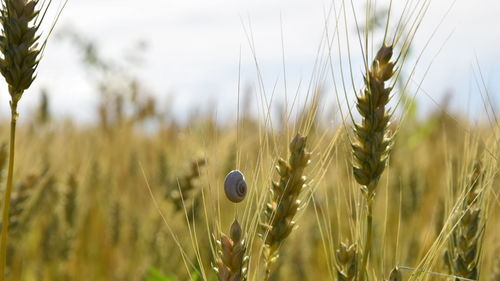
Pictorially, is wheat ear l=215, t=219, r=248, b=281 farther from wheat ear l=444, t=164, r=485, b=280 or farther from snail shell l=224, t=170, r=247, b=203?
wheat ear l=444, t=164, r=485, b=280

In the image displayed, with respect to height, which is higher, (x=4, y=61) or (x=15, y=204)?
(x=4, y=61)

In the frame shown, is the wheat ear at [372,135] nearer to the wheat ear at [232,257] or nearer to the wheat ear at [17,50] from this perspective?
the wheat ear at [232,257]

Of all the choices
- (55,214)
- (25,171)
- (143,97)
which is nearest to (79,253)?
(55,214)

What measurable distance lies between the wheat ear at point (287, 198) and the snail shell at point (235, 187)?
94 millimetres

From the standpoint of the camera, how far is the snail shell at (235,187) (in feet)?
3.92

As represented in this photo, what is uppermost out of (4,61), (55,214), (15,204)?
(4,61)

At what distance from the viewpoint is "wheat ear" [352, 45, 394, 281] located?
1235 millimetres

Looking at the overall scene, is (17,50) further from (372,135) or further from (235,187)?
(372,135)

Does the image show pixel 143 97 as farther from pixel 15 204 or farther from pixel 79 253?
pixel 15 204

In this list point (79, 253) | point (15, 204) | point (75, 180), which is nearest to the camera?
point (15, 204)

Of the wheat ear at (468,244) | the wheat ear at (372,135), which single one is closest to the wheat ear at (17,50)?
the wheat ear at (372,135)

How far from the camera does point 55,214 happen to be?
3186 mm

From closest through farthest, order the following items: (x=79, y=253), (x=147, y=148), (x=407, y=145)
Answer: (x=79, y=253) → (x=407, y=145) → (x=147, y=148)

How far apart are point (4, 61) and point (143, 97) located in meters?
6.18
